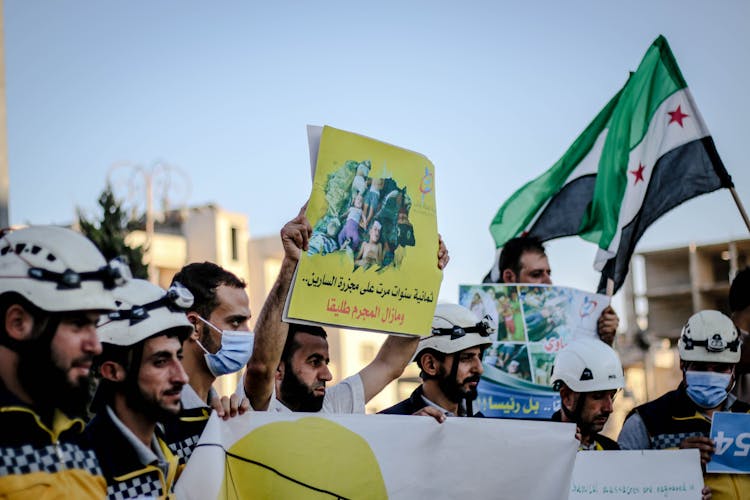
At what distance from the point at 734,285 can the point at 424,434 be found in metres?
3.38

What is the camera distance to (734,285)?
7242mm

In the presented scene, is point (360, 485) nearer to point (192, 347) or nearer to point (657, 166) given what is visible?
point (192, 347)

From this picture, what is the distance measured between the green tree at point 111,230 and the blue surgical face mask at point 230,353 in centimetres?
1603

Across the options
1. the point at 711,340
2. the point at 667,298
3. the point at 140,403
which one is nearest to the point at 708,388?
the point at 711,340

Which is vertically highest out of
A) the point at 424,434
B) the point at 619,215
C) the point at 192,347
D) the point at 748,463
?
the point at 619,215

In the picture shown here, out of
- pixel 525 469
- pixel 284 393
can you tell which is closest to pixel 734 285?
pixel 525 469

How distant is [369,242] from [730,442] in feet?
8.31

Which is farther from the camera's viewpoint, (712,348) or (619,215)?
(619,215)

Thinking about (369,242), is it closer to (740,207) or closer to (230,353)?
(230,353)

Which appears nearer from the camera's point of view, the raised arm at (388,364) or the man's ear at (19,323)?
the man's ear at (19,323)

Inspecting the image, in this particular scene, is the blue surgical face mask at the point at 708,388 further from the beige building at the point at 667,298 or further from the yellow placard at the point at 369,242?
the beige building at the point at 667,298

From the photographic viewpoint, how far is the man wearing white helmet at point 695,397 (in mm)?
6059

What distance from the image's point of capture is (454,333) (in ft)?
19.4

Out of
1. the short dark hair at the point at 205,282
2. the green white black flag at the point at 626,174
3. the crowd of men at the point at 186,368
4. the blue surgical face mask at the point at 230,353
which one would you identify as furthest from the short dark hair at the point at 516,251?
the blue surgical face mask at the point at 230,353
